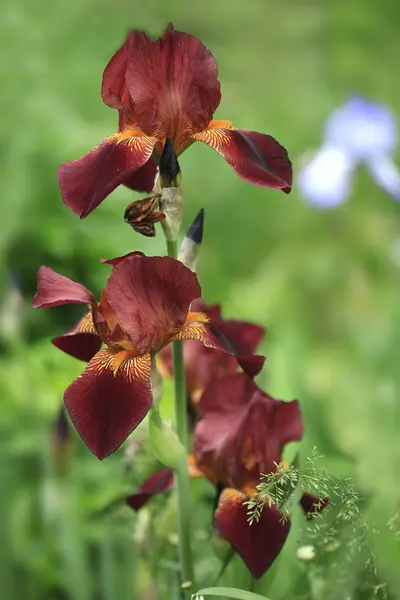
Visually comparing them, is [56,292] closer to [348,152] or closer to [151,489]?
[151,489]

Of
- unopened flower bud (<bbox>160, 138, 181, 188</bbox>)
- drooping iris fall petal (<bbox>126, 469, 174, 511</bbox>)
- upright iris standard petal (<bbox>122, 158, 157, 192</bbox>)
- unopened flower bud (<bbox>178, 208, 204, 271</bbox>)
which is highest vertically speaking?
unopened flower bud (<bbox>160, 138, 181, 188</bbox>)

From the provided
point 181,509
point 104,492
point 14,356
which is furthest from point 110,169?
point 14,356

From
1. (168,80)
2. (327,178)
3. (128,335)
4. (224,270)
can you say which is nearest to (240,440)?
(128,335)

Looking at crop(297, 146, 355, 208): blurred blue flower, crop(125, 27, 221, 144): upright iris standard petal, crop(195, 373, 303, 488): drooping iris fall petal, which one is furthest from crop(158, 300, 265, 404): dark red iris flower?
crop(297, 146, 355, 208): blurred blue flower

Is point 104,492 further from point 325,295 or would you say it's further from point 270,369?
point 325,295

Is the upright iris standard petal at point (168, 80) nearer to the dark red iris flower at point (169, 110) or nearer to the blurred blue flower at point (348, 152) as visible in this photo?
the dark red iris flower at point (169, 110)

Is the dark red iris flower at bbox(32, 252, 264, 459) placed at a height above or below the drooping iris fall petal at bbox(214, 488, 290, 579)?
above

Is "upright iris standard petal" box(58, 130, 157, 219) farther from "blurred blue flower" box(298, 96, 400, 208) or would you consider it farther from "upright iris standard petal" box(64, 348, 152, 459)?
"blurred blue flower" box(298, 96, 400, 208)
